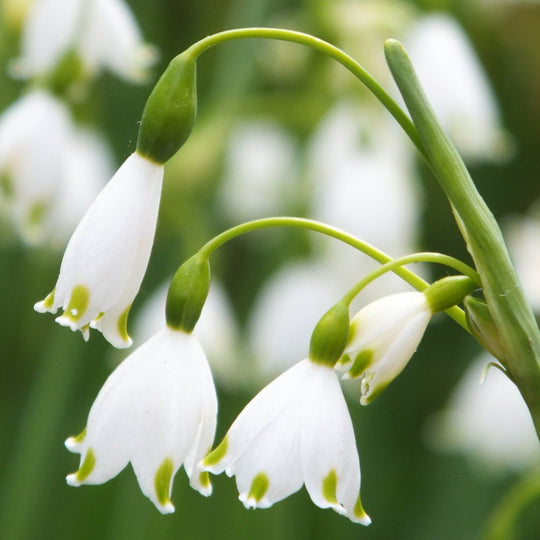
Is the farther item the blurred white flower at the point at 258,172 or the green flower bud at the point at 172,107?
the blurred white flower at the point at 258,172

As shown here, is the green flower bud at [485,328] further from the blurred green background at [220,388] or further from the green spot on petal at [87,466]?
the blurred green background at [220,388]

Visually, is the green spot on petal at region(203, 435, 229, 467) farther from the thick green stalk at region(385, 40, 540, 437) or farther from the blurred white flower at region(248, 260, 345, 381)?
the blurred white flower at region(248, 260, 345, 381)

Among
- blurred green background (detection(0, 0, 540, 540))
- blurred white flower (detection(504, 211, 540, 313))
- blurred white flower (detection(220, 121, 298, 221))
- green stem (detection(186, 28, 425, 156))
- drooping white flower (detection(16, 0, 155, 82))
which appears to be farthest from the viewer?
blurred white flower (detection(220, 121, 298, 221))

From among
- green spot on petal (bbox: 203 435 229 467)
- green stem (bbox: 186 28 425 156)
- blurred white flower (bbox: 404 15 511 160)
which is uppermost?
blurred white flower (bbox: 404 15 511 160)

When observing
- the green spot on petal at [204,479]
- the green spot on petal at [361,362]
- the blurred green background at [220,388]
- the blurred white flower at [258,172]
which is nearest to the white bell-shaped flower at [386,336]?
the green spot on petal at [361,362]

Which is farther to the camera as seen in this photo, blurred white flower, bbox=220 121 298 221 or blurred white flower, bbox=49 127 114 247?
blurred white flower, bbox=220 121 298 221

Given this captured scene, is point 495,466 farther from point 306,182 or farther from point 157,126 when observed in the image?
point 157,126

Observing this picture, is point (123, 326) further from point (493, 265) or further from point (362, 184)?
point (362, 184)

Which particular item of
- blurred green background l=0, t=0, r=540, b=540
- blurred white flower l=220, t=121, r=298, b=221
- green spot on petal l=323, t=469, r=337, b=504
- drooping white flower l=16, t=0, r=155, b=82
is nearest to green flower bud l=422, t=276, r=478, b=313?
green spot on petal l=323, t=469, r=337, b=504
